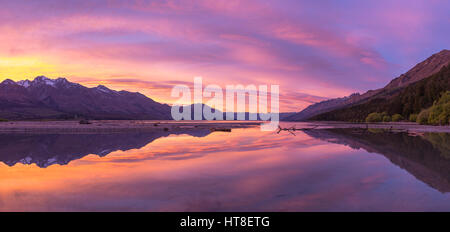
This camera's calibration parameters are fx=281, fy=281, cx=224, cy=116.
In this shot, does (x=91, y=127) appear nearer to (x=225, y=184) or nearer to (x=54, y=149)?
(x=54, y=149)

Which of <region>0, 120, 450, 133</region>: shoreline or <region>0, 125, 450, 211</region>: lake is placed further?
<region>0, 120, 450, 133</region>: shoreline

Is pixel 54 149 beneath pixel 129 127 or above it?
beneath

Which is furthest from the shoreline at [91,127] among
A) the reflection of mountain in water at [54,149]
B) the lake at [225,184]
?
the lake at [225,184]

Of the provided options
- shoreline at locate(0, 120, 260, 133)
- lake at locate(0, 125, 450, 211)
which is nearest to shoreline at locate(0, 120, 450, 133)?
shoreline at locate(0, 120, 260, 133)

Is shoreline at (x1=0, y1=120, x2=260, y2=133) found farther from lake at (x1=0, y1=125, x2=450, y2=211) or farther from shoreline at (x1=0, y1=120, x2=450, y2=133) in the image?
lake at (x1=0, y1=125, x2=450, y2=211)

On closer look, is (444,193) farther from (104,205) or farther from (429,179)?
(104,205)

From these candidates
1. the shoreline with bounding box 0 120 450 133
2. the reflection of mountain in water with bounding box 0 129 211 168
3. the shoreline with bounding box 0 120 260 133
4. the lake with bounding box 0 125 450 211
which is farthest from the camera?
the shoreline with bounding box 0 120 450 133

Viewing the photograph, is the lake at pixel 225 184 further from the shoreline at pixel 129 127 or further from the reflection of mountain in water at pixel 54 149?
the shoreline at pixel 129 127

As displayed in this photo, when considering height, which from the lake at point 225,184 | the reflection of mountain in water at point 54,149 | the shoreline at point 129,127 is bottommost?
the lake at point 225,184

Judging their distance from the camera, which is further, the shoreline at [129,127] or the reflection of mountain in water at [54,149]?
the shoreline at [129,127]

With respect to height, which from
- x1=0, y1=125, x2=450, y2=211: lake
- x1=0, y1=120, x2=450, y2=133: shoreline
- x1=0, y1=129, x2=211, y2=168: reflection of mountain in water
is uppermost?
x1=0, y1=120, x2=450, y2=133: shoreline

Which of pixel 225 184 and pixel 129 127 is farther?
pixel 129 127

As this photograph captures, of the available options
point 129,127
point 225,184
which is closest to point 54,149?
point 225,184

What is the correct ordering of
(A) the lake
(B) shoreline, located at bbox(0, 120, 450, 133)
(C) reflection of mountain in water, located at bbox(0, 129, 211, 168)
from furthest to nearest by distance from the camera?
(B) shoreline, located at bbox(0, 120, 450, 133) → (C) reflection of mountain in water, located at bbox(0, 129, 211, 168) → (A) the lake
